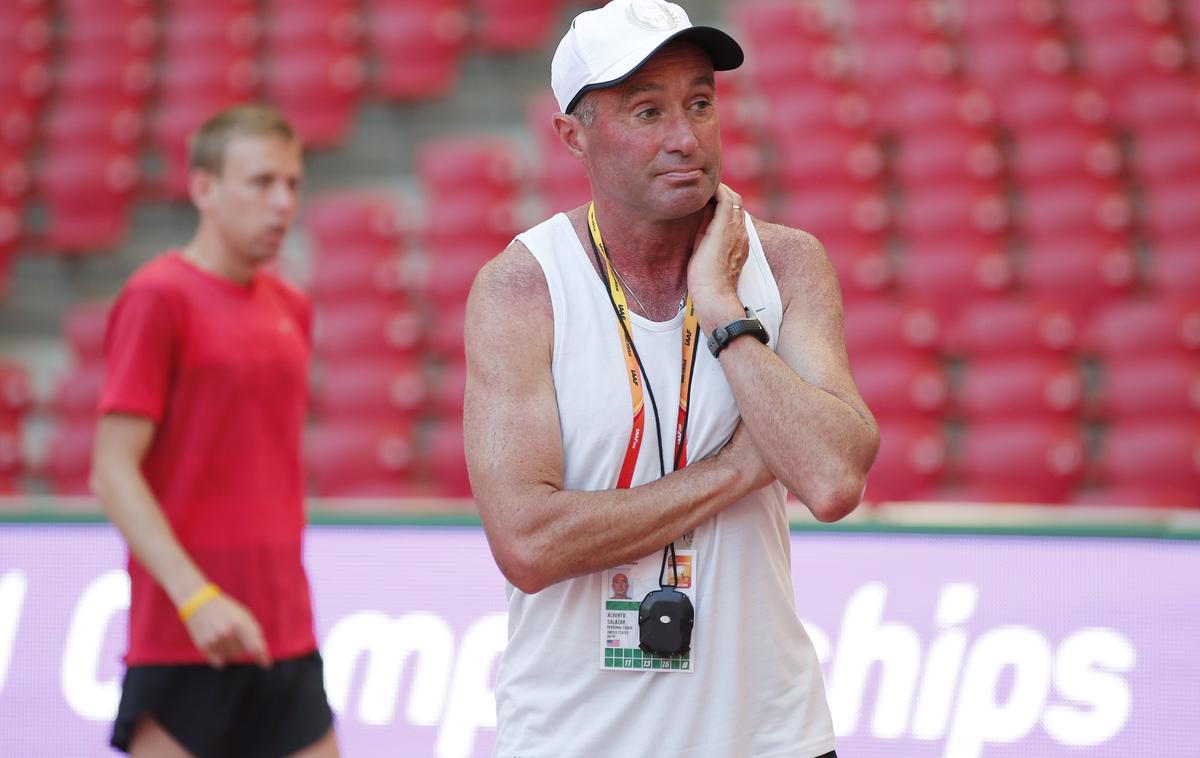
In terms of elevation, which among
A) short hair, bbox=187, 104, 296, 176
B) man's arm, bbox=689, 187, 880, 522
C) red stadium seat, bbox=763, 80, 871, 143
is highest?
red stadium seat, bbox=763, 80, 871, 143

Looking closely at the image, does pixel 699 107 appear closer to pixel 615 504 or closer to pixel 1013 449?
pixel 615 504

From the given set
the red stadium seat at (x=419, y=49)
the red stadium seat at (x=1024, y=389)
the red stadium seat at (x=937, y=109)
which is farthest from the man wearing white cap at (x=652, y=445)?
the red stadium seat at (x=419, y=49)

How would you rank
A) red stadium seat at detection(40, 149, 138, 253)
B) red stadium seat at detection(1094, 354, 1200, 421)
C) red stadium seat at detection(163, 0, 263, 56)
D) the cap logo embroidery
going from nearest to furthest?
the cap logo embroidery
red stadium seat at detection(1094, 354, 1200, 421)
red stadium seat at detection(40, 149, 138, 253)
red stadium seat at detection(163, 0, 263, 56)

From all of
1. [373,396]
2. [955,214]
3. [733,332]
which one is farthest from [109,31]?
[733,332]

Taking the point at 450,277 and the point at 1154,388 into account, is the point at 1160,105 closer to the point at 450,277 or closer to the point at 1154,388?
the point at 1154,388

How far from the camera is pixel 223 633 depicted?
2725 millimetres

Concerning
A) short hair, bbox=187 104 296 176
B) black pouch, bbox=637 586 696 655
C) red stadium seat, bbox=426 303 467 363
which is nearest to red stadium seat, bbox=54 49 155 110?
red stadium seat, bbox=426 303 467 363

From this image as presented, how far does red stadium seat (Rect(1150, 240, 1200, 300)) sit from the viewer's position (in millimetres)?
7371

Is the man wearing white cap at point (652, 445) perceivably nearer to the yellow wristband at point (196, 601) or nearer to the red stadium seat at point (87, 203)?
the yellow wristband at point (196, 601)

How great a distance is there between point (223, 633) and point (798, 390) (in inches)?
54.4

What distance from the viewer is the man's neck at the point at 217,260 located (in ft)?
10.1

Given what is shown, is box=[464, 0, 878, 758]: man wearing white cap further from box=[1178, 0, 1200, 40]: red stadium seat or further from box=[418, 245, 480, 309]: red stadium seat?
box=[1178, 0, 1200, 40]: red stadium seat

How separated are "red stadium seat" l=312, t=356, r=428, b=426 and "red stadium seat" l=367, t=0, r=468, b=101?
3126mm

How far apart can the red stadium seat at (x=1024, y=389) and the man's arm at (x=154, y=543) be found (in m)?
4.97
